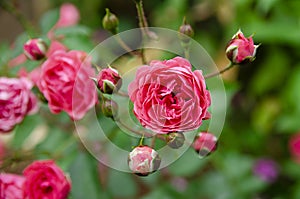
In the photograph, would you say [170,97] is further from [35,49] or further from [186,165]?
[186,165]

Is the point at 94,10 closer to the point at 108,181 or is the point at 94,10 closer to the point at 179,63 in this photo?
the point at 108,181

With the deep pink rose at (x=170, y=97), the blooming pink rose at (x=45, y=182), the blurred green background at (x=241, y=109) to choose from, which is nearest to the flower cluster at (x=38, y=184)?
the blooming pink rose at (x=45, y=182)

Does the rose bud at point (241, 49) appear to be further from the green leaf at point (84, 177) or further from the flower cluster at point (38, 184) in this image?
the green leaf at point (84, 177)

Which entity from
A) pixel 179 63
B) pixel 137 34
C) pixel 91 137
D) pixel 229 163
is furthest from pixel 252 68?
pixel 179 63

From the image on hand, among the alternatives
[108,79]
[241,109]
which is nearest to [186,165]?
[108,79]

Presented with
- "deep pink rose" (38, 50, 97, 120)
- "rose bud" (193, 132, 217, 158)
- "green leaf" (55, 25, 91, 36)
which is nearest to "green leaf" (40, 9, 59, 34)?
"green leaf" (55, 25, 91, 36)

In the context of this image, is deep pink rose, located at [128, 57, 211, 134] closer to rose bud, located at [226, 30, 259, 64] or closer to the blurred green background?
rose bud, located at [226, 30, 259, 64]
